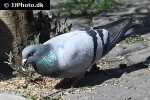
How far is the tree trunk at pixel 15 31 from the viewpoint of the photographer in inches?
215

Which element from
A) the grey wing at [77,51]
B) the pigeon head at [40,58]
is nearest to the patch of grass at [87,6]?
the grey wing at [77,51]

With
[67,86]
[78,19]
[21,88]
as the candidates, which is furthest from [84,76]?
[78,19]

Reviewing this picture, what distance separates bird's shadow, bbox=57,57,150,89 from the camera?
208 inches

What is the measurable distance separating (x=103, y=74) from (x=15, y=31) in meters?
1.12

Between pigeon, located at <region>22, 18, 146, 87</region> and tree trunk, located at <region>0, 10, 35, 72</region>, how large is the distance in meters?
0.44

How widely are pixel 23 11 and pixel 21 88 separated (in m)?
0.89

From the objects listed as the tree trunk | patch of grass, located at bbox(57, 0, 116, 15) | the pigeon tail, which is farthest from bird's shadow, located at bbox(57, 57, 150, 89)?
patch of grass, located at bbox(57, 0, 116, 15)

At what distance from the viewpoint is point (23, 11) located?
545 cm

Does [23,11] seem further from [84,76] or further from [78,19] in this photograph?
[78,19]

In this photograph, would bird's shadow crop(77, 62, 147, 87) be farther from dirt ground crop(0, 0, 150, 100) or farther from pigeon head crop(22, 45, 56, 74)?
pigeon head crop(22, 45, 56, 74)

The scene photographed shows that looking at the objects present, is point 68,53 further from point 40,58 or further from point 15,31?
point 15,31

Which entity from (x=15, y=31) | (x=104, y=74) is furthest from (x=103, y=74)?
(x=15, y=31)

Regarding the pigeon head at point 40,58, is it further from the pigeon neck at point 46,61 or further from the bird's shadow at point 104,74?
the bird's shadow at point 104,74

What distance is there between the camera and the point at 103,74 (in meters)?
5.54
